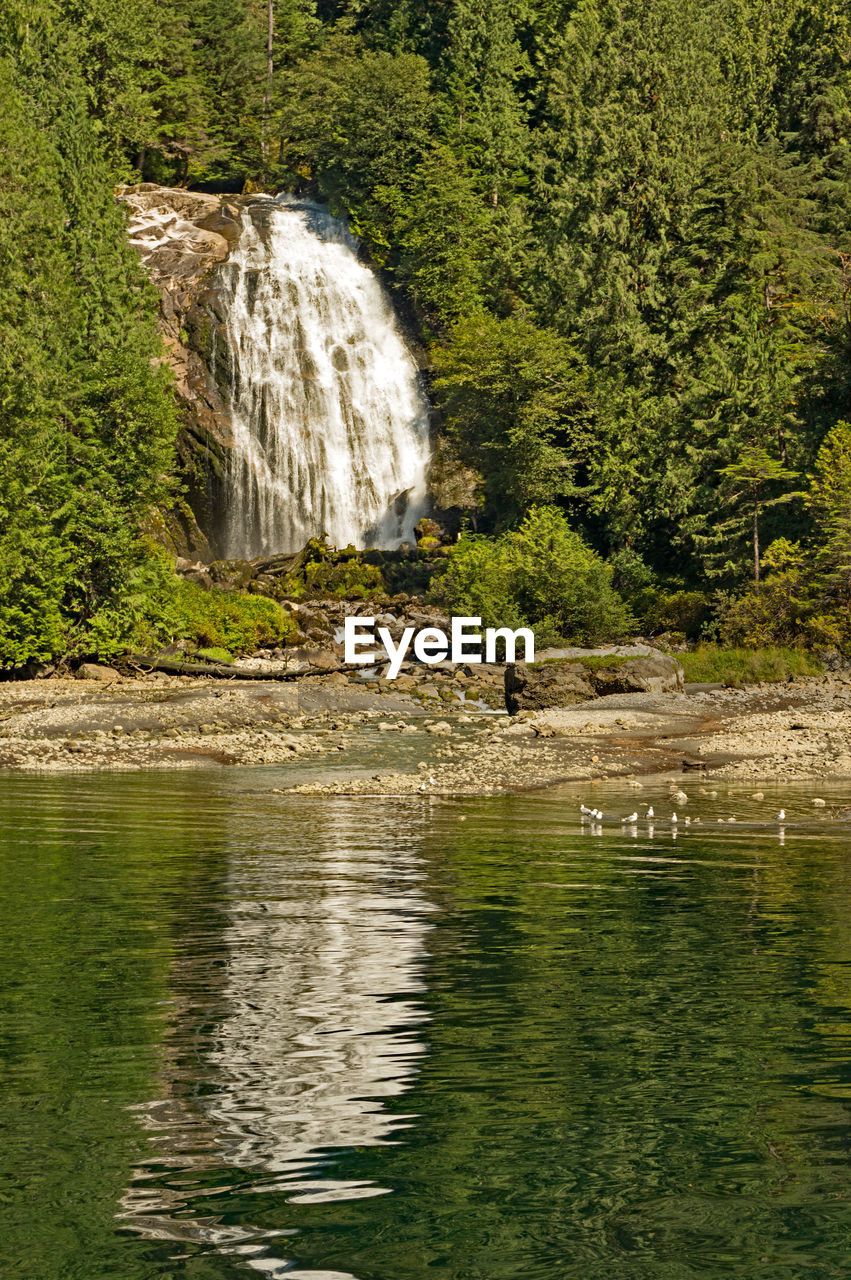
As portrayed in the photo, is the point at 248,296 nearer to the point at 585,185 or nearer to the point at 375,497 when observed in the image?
the point at 375,497

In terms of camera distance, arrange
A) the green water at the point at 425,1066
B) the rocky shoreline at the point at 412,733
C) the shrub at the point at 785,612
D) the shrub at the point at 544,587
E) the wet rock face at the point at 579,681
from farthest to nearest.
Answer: the shrub at the point at 544,587, the shrub at the point at 785,612, the wet rock face at the point at 579,681, the rocky shoreline at the point at 412,733, the green water at the point at 425,1066

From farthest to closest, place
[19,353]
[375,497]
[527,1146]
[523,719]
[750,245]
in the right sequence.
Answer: [375,497]
[750,245]
[19,353]
[523,719]
[527,1146]

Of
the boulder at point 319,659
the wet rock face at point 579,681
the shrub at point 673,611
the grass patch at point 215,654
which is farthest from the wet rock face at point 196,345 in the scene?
the wet rock face at point 579,681

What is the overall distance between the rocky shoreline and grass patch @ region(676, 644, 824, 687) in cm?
166

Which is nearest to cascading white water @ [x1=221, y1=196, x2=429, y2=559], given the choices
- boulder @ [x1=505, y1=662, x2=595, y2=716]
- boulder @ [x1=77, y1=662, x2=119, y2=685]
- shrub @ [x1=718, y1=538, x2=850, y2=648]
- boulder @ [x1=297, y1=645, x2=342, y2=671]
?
boulder @ [x1=297, y1=645, x2=342, y2=671]

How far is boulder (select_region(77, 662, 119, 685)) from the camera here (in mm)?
48031

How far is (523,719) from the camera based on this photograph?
40.1 metres

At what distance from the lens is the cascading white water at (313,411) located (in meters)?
71.4

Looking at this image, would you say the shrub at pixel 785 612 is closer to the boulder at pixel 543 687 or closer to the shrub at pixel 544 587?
the shrub at pixel 544 587

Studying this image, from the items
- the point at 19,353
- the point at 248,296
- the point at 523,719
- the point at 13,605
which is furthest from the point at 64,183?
the point at 523,719

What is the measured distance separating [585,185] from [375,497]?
1814 cm

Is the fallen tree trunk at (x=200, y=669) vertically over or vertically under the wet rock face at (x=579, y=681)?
over

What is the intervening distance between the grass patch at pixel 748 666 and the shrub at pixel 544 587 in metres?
6.07

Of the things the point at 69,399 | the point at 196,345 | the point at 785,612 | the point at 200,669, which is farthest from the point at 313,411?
the point at 785,612
